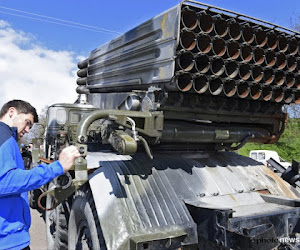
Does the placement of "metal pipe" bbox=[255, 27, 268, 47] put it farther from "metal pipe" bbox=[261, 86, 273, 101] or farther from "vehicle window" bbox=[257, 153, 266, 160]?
"vehicle window" bbox=[257, 153, 266, 160]

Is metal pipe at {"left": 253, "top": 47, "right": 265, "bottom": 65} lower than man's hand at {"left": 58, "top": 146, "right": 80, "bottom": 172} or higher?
higher

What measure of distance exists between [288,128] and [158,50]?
71.3ft

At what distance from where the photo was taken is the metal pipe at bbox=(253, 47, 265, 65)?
3631 millimetres

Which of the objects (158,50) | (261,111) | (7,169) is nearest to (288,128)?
(261,111)

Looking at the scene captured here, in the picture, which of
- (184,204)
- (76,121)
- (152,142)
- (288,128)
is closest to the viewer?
(184,204)

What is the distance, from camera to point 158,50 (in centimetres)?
346

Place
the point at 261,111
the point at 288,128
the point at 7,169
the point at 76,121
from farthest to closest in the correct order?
the point at 288,128, the point at 76,121, the point at 261,111, the point at 7,169

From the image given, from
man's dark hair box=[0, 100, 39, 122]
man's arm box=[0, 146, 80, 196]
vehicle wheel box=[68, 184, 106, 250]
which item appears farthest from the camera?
vehicle wheel box=[68, 184, 106, 250]

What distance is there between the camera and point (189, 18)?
3.22 metres

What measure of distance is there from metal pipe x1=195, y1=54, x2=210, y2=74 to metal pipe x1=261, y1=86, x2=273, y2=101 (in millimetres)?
929

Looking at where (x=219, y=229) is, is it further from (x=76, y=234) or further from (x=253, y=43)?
(x=253, y=43)

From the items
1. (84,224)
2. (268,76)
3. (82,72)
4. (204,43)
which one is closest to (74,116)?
(82,72)

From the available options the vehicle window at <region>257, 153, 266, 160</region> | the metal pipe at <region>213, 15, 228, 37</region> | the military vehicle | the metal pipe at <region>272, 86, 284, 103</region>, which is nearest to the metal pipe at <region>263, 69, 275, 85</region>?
the military vehicle

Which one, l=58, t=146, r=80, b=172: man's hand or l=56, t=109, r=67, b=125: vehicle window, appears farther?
l=56, t=109, r=67, b=125: vehicle window
